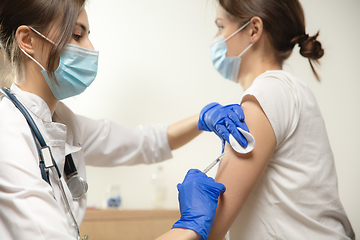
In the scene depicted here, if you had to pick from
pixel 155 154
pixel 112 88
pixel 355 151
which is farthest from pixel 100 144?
pixel 355 151

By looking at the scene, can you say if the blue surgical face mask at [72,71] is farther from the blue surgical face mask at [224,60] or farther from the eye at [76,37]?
the blue surgical face mask at [224,60]

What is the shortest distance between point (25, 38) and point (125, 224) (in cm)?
137

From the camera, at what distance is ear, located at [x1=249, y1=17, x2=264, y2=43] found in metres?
1.13

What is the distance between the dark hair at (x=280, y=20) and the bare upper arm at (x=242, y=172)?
Answer: 42 centimetres

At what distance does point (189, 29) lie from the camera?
2.21 meters

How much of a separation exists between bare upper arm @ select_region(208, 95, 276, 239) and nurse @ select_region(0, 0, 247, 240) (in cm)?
4

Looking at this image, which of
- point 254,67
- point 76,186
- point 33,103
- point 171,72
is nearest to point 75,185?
point 76,186

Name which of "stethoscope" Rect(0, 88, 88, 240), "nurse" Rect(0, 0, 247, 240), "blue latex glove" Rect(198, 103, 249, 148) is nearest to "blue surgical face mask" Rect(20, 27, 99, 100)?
"nurse" Rect(0, 0, 247, 240)

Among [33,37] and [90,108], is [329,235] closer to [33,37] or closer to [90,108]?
[33,37]

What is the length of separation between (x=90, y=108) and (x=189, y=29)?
101 centimetres

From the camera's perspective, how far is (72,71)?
1064 mm

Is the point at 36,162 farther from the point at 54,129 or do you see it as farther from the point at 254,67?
the point at 254,67

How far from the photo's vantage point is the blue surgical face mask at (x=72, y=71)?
1043 millimetres

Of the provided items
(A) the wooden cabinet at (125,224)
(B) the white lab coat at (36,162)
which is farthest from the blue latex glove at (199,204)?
(A) the wooden cabinet at (125,224)
